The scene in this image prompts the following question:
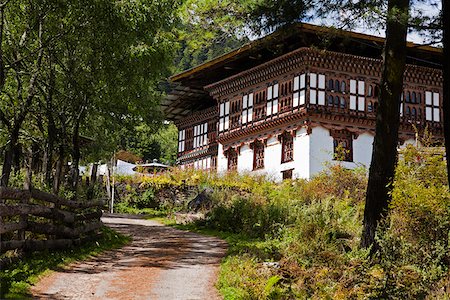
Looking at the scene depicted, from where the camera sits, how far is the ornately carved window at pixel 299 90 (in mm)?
34466

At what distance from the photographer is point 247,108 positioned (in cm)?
3975

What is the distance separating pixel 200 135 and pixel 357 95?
55.3 ft

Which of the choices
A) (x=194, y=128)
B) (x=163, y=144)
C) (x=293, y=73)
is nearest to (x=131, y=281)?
(x=293, y=73)

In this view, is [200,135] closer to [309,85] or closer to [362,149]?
[309,85]

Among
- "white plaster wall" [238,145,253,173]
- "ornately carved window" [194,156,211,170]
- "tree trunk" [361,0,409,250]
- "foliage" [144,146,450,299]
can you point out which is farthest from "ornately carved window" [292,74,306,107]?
"tree trunk" [361,0,409,250]

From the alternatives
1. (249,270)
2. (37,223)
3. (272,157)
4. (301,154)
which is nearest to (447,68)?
(249,270)

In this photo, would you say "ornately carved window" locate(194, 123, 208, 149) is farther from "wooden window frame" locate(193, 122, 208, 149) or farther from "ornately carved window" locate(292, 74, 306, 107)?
Answer: "ornately carved window" locate(292, 74, 306, 107)

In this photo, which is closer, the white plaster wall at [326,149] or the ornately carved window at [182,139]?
the white plaster wall at [326,149]

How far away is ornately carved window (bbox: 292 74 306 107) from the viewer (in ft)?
113

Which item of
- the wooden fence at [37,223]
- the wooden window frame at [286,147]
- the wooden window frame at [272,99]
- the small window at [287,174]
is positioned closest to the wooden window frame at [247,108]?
the wooden window frame at [272,99]

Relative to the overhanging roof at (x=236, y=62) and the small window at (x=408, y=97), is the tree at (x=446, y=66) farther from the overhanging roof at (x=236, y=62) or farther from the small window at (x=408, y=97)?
the small window at (x=408, y=97)

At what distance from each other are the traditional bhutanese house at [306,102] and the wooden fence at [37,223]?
19397 millimetres

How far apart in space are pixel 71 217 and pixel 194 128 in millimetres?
36851

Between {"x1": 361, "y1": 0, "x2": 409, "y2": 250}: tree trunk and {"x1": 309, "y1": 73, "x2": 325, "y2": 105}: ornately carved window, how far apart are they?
2275 centimetres
